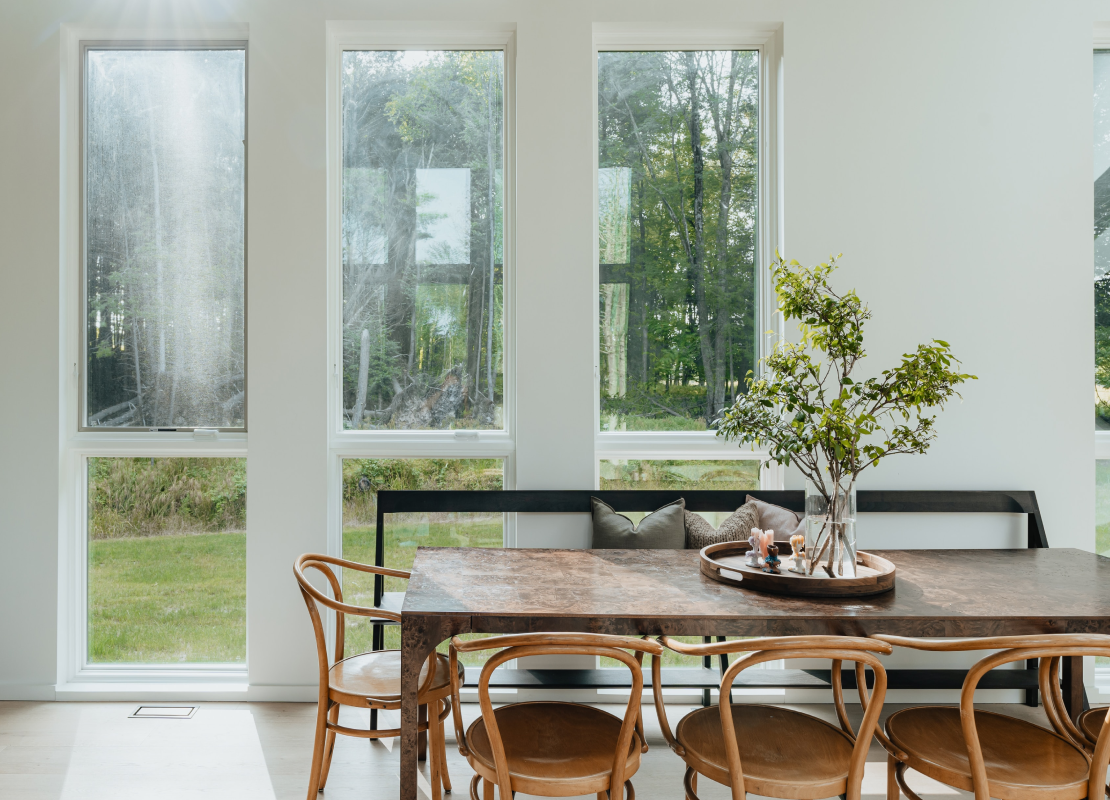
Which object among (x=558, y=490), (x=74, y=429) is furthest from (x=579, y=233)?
(x=74, y=429)

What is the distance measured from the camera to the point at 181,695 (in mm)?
3176

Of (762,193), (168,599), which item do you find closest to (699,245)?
(762,193)

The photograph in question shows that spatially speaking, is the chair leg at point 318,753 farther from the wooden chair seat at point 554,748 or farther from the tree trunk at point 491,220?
the tree trunk at point 491,220

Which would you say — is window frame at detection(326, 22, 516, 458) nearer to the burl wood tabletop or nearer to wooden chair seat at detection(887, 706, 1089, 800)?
the burl wood tabletop

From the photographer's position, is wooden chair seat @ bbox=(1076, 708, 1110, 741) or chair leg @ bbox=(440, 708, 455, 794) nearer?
wooden chair seat @ bbox=(1076, 708, 1110, 741)

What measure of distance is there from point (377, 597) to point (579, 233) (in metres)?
1.86

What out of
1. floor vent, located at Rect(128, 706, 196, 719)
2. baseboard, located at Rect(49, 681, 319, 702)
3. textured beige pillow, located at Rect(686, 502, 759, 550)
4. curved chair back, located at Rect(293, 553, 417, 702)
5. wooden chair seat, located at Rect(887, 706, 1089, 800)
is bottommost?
floor vent, located at Rect(128, 706, 196, 719)

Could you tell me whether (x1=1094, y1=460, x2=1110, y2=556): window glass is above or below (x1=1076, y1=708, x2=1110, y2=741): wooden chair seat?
above

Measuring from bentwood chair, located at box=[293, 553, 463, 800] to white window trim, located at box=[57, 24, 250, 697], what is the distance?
120 cm

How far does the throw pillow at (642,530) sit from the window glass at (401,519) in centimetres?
55

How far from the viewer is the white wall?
319 cm

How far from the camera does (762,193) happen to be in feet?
11.1

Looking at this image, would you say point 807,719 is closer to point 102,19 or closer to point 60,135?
point 60,135

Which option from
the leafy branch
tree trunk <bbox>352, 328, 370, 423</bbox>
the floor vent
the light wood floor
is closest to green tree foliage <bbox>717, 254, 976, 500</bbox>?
the leafy branch
